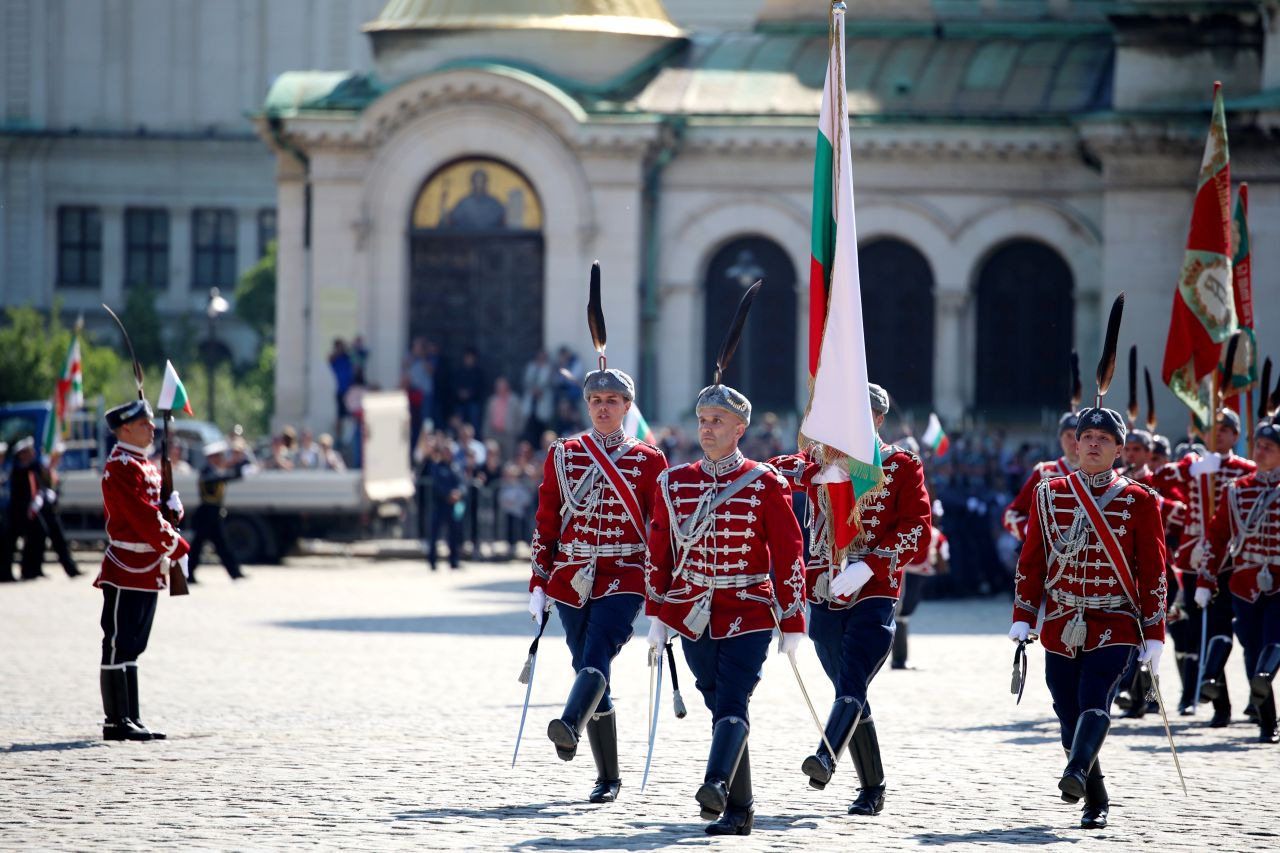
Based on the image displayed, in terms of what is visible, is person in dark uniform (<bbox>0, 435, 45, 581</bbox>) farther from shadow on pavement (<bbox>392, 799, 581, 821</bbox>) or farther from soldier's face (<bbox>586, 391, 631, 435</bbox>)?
shadow on pavement (<bbox>392, 799, 581, 821</bbox>)

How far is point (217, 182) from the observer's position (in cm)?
7469

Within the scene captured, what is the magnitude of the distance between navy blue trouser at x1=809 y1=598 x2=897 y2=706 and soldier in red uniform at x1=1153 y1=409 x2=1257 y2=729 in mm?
4148

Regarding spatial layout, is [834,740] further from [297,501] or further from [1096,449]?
[297,501]

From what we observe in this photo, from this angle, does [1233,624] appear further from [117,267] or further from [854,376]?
[117,267]

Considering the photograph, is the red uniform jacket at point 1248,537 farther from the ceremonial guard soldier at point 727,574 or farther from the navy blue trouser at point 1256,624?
the ceremonial guard soldier at point 727,574

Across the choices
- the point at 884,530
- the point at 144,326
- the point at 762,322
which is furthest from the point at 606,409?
the point at 144,326

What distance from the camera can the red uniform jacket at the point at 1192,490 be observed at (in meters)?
15.1

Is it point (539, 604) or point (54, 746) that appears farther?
point (54, 746)

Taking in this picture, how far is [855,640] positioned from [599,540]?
4.22 feet

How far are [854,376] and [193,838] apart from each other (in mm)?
3680

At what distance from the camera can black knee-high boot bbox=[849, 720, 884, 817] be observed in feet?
35.4

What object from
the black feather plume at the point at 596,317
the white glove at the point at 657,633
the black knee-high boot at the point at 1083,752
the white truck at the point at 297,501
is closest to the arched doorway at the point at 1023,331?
the white truck at the point at 297,501

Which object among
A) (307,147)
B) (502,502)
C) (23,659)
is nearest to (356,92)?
(307,147)

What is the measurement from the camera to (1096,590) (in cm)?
1074
